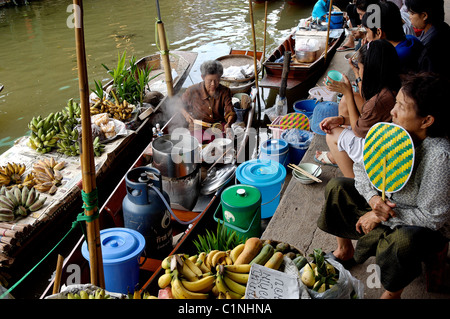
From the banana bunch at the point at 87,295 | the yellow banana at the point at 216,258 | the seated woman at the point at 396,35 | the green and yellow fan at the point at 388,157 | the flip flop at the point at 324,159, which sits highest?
the seated woman at the point at 396,35

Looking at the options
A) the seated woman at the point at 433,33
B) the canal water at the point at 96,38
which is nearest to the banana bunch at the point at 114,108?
the canal water at the point at 96,38

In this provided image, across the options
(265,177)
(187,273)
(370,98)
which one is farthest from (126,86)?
(187,273)

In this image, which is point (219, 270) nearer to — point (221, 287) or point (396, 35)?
point (221, 287)

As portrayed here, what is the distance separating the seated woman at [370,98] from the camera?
10.8 ft

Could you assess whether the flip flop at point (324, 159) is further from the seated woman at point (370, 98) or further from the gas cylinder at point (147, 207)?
the gas cylinder at point (147, 207)

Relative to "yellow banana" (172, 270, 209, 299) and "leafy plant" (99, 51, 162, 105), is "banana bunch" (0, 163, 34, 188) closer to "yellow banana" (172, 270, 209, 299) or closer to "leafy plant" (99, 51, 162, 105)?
"leafy plant" (99, 51, 162, 105)

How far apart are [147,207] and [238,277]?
5.72 feet

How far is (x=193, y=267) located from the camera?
2174 mm

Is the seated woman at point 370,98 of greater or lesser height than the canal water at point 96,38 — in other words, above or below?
above

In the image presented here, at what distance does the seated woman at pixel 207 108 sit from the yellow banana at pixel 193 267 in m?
3.44

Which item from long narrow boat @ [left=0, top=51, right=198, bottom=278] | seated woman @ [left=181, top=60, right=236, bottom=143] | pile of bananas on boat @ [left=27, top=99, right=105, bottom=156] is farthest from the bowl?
pile of bananas on boat @ [left=27, top=99, right=105, bottom=156]

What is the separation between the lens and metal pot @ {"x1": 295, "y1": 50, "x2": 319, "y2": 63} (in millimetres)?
8680

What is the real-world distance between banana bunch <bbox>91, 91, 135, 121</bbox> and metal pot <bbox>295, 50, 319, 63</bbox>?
429 centimetres
